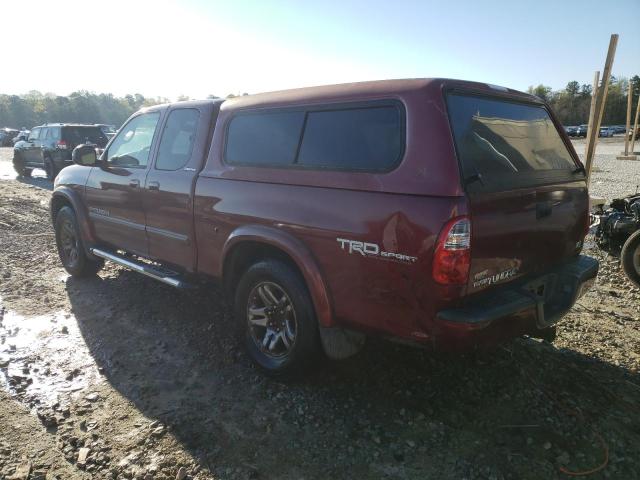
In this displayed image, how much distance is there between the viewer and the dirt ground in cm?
252

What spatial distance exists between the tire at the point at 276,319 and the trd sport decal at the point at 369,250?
53cm

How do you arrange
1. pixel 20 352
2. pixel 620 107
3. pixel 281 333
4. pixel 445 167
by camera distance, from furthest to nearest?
pixel 620 107 < pixel 20 352 < pixel 281 333 < pixel 445 167

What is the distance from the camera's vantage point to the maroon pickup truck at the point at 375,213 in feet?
7.83

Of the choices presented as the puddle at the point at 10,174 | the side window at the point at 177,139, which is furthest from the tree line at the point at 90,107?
the side window at the point at 177,139

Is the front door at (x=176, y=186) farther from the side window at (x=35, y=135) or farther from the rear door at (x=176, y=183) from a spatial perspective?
the side window at (x=35, y=135)

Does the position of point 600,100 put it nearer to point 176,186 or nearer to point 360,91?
point 360,91

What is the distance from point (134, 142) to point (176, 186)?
113 cm

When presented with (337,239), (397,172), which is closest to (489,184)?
(397,172)

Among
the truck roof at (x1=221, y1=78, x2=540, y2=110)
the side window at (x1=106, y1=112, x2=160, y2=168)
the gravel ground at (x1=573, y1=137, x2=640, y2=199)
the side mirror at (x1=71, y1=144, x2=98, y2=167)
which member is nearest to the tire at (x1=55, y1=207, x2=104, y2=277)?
the side mirror at (x1=71, y1=144, x2=98, y2=167)

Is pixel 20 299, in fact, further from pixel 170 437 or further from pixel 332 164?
pixel 332 164

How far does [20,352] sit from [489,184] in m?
3.80

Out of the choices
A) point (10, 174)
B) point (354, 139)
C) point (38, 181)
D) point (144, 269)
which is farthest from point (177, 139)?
point (10, 174)

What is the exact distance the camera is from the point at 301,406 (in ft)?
9.93

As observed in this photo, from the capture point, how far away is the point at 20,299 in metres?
4.88
